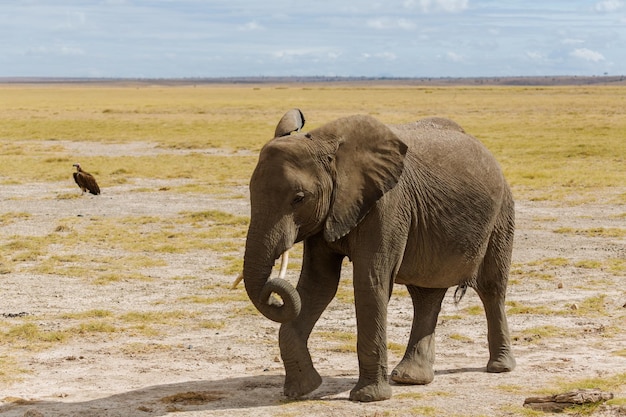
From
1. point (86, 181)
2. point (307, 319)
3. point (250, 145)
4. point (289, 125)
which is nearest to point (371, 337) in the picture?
point (307, 319)

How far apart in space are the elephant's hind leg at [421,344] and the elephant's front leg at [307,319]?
83 centimetres

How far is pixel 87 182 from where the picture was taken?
21562 mm

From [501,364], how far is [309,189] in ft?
8.71

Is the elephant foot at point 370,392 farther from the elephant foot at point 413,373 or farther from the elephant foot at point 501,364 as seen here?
the elephant foot at point 501,364

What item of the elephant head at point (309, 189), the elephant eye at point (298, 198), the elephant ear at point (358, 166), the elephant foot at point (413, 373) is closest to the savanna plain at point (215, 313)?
the elephant foot at point (413, 373)

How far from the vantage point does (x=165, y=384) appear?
321 inches

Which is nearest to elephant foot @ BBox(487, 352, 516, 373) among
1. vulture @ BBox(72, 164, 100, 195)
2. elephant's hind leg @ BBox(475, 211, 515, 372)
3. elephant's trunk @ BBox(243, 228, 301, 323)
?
elephant's hind leg @ BBox(475, 211, 515, 372)

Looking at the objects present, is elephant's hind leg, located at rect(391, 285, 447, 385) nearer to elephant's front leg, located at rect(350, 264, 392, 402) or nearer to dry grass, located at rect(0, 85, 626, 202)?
elephant's front leg, located at rect(350, 264, 392, 402)

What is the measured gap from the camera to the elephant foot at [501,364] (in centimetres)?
837

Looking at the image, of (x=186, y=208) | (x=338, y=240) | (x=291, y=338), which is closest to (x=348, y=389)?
(x=291, y=338)

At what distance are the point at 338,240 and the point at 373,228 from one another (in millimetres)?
311

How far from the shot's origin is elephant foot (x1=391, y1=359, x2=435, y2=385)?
8016 millimetres

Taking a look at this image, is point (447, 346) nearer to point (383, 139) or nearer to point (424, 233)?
point (424, 233)

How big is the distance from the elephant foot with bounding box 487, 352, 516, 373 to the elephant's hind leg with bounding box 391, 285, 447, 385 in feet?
1.72
